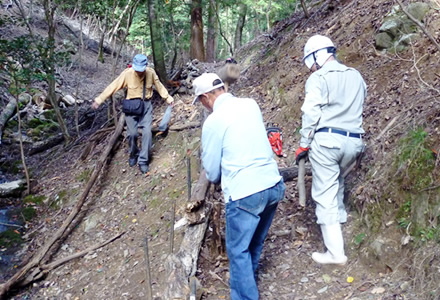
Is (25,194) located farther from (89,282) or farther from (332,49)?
(332,49)

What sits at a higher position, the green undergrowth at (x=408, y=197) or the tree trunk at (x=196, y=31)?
the tree trunk at (x=196, y=31)

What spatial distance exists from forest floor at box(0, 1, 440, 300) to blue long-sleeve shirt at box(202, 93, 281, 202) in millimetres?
1490

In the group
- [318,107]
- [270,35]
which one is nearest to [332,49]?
[318,107]

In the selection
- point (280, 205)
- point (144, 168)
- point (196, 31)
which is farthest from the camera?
point (196, 31)

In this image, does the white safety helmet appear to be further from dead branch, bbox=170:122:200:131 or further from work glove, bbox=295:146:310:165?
dead branch, bbox=170:122:200:131

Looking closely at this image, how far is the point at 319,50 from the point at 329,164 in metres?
1.16

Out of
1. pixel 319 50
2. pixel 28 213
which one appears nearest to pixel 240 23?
pixel 28 213

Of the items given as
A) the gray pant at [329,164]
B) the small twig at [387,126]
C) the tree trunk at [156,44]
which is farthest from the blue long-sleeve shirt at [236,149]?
the tree trunk at [156,44]

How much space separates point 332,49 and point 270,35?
7.52 metres

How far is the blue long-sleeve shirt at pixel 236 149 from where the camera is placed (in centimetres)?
312

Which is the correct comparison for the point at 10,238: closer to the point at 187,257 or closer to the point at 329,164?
the point at 187,257

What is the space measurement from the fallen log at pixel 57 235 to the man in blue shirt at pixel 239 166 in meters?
4.37

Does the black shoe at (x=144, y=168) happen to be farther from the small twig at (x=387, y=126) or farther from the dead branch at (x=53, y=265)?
the small twig at (x=387, y=126)

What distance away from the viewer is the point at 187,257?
167 inches
